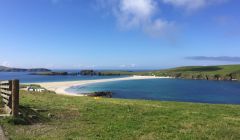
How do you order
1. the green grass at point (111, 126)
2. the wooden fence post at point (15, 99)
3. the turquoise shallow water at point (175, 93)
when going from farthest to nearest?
1. the turquoise shallow water at point (175, 93)
2. the wooden fence post at point (15, 99)
3. the green grass at point (111, 126)

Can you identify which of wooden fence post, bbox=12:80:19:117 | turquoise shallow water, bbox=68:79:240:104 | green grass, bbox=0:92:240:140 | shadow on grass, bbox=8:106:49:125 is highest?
Answer: wooden fence post, bbox=12:80:19:117

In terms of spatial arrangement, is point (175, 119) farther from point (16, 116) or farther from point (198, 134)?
point (16, 116)

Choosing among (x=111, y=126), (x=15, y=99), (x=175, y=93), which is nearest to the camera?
(x=111, y=126)

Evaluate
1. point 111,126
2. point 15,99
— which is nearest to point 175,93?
point 15,99

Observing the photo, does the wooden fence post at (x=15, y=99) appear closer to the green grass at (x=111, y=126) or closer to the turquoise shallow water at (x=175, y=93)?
the green grass at (x=111, y=126)

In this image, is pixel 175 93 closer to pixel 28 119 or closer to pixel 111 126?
pixel 28 119

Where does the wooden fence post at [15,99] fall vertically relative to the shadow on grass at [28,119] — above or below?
above

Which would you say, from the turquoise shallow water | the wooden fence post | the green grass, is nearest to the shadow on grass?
the green grass

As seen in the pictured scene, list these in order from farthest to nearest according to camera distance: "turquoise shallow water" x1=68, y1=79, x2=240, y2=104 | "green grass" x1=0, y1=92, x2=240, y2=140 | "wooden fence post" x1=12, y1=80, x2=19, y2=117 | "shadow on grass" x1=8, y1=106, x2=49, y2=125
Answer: "turquoise shallow water" x1=68, y1=79, x2=240, y2=104, "wooden fence post" x1=12, y1=80, x2=19, y2=117, "shadow on grass" x1=8, y1=106, x2=49, y2=125, "green grass" x1=0, y1=92, x2=240, y2=140

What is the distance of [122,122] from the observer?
1692cm

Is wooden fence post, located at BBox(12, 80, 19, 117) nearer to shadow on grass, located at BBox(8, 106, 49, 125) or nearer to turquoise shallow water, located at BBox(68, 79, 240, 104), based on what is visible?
shadow on grass, located at BBox(8, 106, 49, 125)

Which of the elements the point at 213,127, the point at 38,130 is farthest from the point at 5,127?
the point at 213,127

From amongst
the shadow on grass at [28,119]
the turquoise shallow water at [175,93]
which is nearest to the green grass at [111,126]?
the shadow on grass at [28,119]

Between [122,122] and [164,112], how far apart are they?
18.1ft
